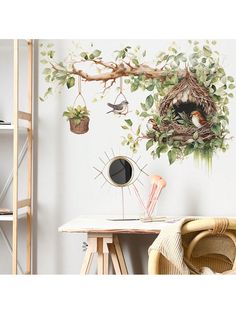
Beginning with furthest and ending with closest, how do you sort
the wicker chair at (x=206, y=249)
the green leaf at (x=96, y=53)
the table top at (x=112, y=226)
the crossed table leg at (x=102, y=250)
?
1. the green leaf at (x=96, y=53)
2. the crossed table leg at (x=102, y=250)
3. the table top at (x=112, y=226)
4. the wicker chair at (x=206, y=249)

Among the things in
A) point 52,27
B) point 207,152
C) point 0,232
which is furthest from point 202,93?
point 52,27

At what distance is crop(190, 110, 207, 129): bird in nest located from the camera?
11.0ft

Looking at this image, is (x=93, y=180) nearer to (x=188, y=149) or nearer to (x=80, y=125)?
(x=80, y=125)

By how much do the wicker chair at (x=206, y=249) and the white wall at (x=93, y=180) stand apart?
1326 mm

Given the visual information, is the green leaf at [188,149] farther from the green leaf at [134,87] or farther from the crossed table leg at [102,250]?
the crossed table leg at [102,250]

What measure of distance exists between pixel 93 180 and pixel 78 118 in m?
0.41

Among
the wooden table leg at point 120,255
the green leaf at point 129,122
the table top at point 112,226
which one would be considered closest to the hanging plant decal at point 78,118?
the green leaf at point 129,122

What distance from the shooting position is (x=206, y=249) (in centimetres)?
197

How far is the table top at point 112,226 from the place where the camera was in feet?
9.11

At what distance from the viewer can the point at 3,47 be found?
3475 mm

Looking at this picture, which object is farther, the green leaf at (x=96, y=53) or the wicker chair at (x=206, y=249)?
the green leaf at (x=96, y=53)

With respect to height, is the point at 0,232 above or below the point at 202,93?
below
